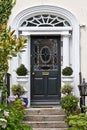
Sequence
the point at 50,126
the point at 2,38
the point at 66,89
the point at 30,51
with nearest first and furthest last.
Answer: the point at 2,38
the point at 50,126
the point at 66,89
the point at 30,51

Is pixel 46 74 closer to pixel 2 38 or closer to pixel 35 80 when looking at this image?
pixel 35 80

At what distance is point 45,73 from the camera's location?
11.9 m

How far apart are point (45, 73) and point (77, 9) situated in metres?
2.24

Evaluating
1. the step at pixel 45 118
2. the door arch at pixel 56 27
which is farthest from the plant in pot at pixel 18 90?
the door arch at pixel 56 27

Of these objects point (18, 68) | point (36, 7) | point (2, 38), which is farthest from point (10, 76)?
point (2, 38)

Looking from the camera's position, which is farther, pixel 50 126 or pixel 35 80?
pixel 35 80

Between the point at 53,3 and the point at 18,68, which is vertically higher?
the point at 53,3

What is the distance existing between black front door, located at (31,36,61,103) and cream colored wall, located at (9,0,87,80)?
830 mm

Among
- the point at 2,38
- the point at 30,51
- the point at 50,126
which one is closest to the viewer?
the point at 2,38

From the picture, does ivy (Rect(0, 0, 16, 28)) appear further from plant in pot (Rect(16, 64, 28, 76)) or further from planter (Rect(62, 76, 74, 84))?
planter (Rect(62, 76, 74, 84))

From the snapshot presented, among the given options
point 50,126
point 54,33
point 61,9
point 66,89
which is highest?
point 61,9

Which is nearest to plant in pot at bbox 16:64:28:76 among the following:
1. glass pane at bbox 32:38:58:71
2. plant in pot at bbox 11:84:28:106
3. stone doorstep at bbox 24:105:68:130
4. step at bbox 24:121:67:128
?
plant in pot at bbox 11:84:28:106

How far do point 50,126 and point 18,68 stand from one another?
2.31 m

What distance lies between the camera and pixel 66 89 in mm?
11023
